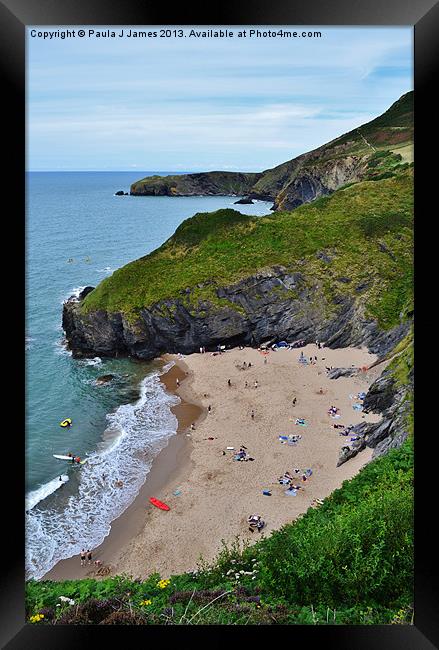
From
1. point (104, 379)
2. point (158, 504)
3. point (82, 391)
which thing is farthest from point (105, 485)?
point (104, 379)

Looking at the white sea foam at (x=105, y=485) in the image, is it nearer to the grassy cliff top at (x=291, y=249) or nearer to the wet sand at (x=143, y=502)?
the wet sand at (x=143, y=502)

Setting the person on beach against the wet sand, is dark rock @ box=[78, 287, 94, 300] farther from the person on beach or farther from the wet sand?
the person on beach

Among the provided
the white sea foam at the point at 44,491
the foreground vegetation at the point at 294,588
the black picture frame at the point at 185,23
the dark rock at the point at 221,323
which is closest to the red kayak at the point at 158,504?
the white sea foam at the point at 44,491

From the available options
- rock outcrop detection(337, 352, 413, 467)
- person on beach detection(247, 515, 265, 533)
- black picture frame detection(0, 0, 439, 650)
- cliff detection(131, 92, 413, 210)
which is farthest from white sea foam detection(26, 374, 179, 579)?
cliff detection(131, 92, 413, 210)

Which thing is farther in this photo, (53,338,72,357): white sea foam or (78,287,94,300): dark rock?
(78,287,94,300): dark rock

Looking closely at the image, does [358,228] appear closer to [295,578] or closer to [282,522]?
[282,522]

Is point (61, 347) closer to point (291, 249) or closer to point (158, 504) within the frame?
point (158, 504)
